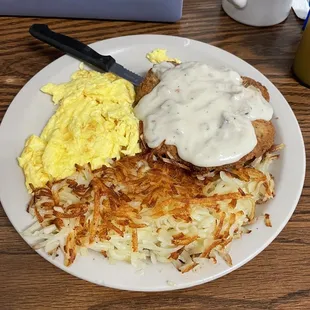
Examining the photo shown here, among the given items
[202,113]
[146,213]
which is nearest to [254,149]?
[202,113]

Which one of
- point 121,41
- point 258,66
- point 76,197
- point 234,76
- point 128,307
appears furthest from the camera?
point 258,66

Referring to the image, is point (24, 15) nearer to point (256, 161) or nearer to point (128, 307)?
point (256, 161)

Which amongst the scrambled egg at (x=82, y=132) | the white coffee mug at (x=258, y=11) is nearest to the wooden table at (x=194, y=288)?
the scrambled egg at (x=82, y=132)

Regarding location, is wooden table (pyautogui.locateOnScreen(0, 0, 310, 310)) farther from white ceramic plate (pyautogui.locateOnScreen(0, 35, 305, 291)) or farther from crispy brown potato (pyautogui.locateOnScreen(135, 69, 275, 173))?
crispy brown potato (pyautogui.locateOnScreen(135, 69, 275, 173))

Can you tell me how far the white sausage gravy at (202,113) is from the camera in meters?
1.69

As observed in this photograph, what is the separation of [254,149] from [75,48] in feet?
3.14

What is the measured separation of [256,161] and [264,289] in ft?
1.60

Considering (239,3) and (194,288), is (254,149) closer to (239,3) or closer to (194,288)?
(194,288)

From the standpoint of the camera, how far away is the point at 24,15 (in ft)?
8.22

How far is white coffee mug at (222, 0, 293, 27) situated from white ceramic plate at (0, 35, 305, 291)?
1.48ft

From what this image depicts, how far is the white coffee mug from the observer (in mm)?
2430

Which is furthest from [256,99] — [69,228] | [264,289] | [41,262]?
[41,262]

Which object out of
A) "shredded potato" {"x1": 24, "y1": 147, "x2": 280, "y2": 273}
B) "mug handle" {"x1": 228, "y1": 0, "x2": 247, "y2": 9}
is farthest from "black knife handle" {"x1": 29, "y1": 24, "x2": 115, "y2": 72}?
"mug handle" {"x1": 228, "y1": 0, "x2": 247, "y2": 9}

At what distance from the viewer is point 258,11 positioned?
2.46 metres
